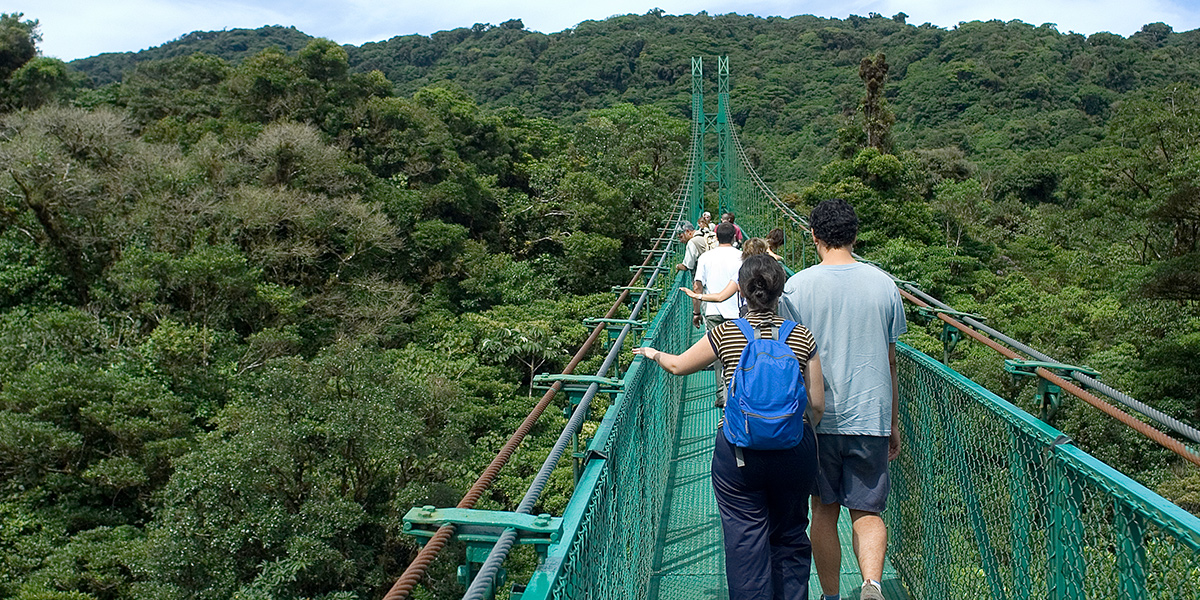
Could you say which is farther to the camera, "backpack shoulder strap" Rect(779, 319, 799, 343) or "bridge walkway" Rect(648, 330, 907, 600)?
"bridge walkway" Rect(648, 330, 907, 600)

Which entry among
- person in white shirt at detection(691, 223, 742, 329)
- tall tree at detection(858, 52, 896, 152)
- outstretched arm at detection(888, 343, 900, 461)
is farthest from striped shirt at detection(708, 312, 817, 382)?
tall tree at detection(858, 52, 896, 152)

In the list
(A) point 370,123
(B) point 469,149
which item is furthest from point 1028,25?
(A) point 370,123

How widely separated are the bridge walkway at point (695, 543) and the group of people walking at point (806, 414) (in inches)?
17.7

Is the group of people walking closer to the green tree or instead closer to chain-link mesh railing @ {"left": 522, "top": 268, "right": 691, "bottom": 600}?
chain-link mesh railing @ {"left": 522, "top": 268, "right": 691, "bottom": 600}

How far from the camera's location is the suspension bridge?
3.22 ft

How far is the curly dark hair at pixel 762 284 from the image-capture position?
1.52 metres

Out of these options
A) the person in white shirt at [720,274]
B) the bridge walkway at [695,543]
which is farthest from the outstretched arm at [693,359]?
the person in white shirt at [720,274]

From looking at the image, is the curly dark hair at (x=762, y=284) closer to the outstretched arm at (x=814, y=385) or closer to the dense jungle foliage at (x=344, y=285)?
the outstretched arm at (x=814, y=385)

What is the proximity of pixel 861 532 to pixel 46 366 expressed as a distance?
10824 millimetres

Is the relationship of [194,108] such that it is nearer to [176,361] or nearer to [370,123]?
[370,123]

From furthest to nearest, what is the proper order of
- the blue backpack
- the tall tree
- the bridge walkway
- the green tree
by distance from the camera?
the tall tree
the green tree
the bridge walkway
the blue backpack

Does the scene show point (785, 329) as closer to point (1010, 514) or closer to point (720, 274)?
point (1010, 514)

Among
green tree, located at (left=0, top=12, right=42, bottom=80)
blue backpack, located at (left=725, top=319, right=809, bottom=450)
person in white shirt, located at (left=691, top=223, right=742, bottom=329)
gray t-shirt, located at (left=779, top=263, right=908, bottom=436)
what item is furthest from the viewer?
green tree, located at (left=0, top=12, right=42, bottom=80)

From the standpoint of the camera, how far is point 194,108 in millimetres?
18859
